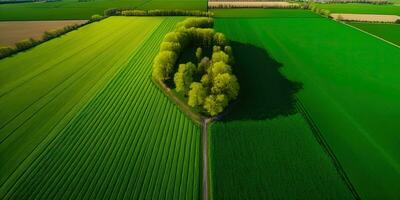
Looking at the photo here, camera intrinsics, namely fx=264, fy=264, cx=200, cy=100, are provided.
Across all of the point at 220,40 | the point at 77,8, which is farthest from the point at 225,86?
the point at 77,8

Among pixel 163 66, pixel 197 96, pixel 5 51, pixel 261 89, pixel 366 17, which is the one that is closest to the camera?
pixel 197 96

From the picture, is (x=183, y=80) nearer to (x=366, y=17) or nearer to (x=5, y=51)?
(x=5, y=51)

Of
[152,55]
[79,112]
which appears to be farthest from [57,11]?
[79,112]

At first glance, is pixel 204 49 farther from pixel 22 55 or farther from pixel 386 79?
pixel 22 55

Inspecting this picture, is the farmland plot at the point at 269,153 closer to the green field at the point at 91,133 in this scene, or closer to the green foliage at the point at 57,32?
the green field at the point at 91,133

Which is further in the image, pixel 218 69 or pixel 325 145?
pixel 218 69

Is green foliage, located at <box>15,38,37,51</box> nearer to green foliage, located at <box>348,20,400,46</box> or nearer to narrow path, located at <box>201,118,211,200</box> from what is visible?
narrow path, located at <box>201,118,211,200</box>

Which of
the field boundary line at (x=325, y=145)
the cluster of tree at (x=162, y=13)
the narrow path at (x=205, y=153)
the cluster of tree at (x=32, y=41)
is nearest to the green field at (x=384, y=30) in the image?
the field boundary line at (x=325, y=145)
